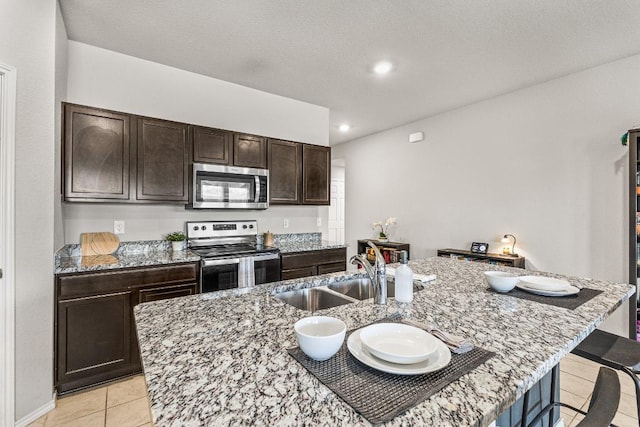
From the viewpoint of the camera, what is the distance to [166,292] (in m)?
2.49

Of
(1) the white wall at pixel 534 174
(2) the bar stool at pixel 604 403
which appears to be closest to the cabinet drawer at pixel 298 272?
(1) the white wall at pixel 534 174

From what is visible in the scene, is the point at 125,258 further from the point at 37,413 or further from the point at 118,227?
the point at 37,413

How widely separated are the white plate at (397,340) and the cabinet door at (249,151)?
2.64m

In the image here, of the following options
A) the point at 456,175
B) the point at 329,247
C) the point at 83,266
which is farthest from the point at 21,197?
the point at 456,175

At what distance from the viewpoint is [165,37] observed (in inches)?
102

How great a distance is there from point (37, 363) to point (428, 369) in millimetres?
2469

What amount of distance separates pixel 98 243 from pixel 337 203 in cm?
476

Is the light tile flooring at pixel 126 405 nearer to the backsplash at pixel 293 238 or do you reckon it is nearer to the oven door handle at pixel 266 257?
the oven door handle at pixel 266 257

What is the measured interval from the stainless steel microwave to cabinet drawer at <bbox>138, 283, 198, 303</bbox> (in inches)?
30.8

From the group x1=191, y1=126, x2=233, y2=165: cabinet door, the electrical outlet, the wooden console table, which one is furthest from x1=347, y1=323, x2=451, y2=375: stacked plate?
the wooden console table

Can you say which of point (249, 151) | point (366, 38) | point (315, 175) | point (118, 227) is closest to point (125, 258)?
point (118, 227)

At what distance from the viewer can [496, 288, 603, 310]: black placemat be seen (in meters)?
1.43

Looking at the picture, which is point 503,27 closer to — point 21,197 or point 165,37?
point 165,37

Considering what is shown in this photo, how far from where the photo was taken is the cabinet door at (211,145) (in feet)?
9.81
